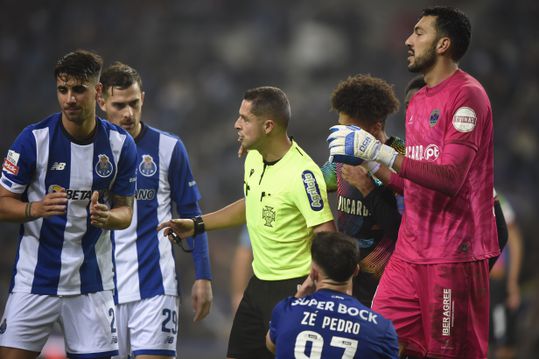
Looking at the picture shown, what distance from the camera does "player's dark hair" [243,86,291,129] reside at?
204 inches

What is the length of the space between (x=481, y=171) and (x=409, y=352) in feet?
3.40

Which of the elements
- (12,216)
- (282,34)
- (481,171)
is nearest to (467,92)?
(481,171)

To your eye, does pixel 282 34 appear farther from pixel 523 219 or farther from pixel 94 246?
pixel 94 246

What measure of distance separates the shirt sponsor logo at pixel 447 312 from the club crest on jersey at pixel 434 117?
0.86 metres

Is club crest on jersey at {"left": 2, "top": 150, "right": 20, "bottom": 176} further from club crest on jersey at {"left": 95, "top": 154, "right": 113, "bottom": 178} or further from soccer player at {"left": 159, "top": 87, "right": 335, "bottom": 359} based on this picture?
soccer player at {"left": 159, "top": 87, "right": 335, "bottom": 359}

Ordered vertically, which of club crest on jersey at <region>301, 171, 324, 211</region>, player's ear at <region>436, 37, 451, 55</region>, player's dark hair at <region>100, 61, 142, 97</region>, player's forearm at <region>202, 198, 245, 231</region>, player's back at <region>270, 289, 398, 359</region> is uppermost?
player's ear at <region>436, 37, 451, 55</region>

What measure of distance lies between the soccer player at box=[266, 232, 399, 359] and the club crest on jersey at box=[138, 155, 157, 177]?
1.90 m

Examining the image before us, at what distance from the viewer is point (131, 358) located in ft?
18.7

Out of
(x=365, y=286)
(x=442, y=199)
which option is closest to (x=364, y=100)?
(x=442, y=199)

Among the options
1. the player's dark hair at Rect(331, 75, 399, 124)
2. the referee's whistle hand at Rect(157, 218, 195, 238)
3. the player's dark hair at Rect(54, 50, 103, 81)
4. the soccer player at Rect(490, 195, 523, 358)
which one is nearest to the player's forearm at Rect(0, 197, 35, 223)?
the player's dark hair at Rect(54, 50, 103, 81)

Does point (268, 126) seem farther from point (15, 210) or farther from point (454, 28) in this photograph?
point (15, 210)

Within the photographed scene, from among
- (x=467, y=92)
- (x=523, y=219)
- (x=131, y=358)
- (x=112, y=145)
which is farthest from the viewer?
(x=523, y=219)

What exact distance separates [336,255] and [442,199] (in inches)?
30.2

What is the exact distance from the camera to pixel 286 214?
495 cm
